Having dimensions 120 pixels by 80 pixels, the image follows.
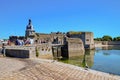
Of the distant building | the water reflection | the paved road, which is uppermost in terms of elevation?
the distant building

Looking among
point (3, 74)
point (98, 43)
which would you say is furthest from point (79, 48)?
point (98, 43)

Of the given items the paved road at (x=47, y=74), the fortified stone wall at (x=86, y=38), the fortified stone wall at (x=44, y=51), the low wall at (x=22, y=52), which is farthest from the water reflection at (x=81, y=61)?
the fortified stone wall at (x=86, y=38)

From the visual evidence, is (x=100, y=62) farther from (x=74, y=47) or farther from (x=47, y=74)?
(x=47, y=74)

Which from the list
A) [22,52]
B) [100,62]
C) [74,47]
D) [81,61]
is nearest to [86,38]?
[74,47]

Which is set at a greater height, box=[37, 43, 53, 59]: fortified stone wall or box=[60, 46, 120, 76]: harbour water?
box=[37, 43, 53, 59]: fortified stone wall

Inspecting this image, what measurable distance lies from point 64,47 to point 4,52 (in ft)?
93.5

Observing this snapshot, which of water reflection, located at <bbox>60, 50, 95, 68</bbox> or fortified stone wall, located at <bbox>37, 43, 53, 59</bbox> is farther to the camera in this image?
fortified stone wall, located at <bbox>37, 43, 53, 59</bbox>

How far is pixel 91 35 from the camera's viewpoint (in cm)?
8181

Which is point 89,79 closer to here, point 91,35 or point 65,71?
point 65,71

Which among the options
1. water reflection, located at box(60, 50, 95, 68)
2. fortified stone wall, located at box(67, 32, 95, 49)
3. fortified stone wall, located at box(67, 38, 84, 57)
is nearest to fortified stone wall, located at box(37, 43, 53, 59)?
water reflection, located at box(60, 50, 95, 68)

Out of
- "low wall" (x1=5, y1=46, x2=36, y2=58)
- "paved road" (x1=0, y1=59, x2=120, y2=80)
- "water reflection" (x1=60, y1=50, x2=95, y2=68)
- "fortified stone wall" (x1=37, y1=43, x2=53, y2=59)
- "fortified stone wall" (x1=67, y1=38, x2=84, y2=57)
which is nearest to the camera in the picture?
"paved road" (x1=0, y1=59, x2=120, y2=80)

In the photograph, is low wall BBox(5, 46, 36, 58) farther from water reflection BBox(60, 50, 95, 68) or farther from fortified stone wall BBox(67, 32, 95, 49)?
fortified stone wall BBox(67, 32, 95, 49)

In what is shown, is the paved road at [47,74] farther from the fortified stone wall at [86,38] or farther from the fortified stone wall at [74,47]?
the fortified stone wall at [86,38]

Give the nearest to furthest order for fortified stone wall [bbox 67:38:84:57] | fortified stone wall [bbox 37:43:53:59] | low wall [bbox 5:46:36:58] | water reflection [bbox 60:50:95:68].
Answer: low wall [bbox 5:46:36:58] < water reflection [bbox 60:50:95:68] < fortified stone wall [bbox 37:43:53:59] < fortified stone wall [bbox 67:38:84:57]
